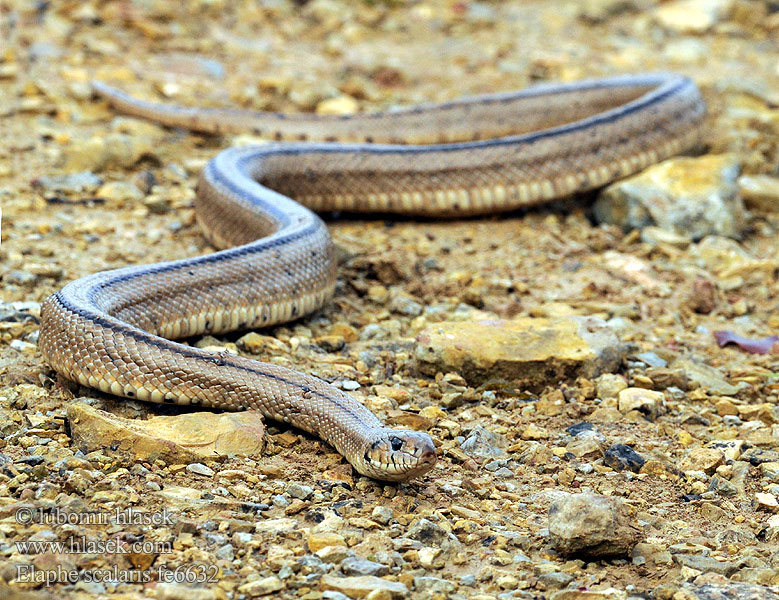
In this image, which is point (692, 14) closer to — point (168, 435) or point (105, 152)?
point (105, 152)

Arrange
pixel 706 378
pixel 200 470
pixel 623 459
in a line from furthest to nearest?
pixel 706 378 < pixel 623 459 < pixel 200 470

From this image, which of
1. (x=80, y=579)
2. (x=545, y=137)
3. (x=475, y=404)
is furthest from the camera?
(x=545, y=137)

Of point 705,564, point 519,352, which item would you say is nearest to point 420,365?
point 519,352

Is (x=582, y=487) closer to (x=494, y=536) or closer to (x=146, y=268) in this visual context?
(x=494, y=536)

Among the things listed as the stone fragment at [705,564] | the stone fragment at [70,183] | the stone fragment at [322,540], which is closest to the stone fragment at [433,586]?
the stone fragment at [322,540]

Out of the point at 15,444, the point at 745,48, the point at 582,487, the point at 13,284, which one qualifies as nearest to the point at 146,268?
the point at 13,284

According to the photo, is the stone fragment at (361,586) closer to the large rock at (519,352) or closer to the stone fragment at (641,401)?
the large rock at (519,352)

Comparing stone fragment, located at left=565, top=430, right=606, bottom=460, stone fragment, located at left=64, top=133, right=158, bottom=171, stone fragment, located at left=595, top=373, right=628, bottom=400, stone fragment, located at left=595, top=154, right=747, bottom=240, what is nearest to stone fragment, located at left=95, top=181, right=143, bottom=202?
stone fragment, located at left=64, top=133, right=158, bottom=171
